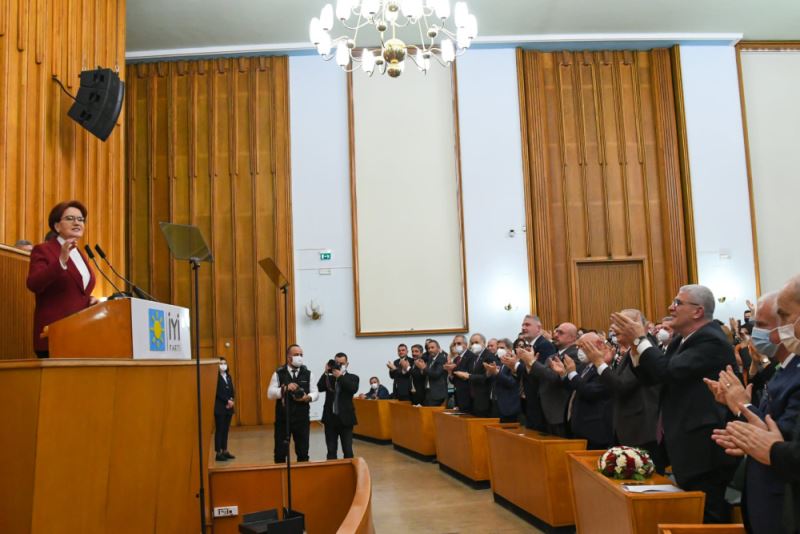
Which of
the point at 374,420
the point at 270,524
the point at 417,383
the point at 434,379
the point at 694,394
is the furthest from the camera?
the point at 374,420

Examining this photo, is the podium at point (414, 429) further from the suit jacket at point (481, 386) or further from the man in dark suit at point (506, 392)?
the man in dark suit at point (506, 392)

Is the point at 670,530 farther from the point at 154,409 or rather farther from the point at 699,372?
the point at 154,409

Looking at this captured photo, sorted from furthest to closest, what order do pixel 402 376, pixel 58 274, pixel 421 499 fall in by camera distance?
1. pixel 402 376
2. pixel 421 499
3. pixel 58 274

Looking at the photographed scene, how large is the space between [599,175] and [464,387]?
737cm

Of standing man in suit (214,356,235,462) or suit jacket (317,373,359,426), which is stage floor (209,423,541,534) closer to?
standing man in suit (214,356,235,462)

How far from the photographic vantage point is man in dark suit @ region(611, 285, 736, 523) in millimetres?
3732

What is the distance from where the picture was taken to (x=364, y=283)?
46.9ft

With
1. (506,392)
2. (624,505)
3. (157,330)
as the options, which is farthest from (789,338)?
(506,392)

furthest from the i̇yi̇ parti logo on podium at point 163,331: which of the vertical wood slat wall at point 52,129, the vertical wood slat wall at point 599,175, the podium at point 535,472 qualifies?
the vertical wood slat wall at point 599,175

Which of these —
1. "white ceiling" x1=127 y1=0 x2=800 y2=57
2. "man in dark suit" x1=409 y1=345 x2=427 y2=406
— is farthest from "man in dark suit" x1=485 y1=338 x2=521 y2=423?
"white ceiling" x1=127 y1=0 x2=800 y2=57

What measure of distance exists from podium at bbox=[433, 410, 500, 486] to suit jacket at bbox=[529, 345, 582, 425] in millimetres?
1421

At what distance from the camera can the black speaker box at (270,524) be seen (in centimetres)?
484

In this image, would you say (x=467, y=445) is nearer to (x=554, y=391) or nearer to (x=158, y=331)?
(x=554, y=391)

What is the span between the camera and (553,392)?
5957 mm
